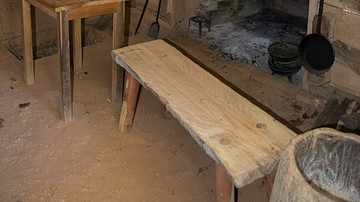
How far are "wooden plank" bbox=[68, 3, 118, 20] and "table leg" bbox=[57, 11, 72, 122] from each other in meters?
0.07

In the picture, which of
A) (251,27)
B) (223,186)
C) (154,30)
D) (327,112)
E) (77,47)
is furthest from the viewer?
(251,27)

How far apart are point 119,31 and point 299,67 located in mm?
1990

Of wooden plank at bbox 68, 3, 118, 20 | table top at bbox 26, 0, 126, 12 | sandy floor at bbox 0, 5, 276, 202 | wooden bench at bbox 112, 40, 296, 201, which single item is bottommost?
sandy floor at bbox 0, 5, 276, 202

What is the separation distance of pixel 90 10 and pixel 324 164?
2085mm

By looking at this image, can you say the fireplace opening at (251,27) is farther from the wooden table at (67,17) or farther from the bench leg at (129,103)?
the bench leg at (129,103)

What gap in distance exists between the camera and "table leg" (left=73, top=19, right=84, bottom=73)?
161 inches

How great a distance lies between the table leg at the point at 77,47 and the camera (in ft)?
13.4

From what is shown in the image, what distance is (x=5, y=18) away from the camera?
197 inches

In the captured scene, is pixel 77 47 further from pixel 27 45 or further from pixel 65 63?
pixel 65 63

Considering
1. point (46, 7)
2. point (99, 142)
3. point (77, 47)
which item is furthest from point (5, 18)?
point (99, 142)

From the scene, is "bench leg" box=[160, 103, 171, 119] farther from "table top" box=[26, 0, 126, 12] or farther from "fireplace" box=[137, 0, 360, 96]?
"fireplace" box=[137, 0, 360, 96]

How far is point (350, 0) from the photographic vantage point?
353 cm

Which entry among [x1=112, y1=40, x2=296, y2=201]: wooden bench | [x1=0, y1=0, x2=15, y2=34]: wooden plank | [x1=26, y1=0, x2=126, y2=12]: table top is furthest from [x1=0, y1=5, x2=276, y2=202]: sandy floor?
[x1=0, y1=0, x2=15, y2=34]: wooden plank

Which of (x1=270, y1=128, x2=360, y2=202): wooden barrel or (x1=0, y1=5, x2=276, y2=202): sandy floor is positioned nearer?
(x1=270, y1=128, x2=360, y2=202): wooden barrel
